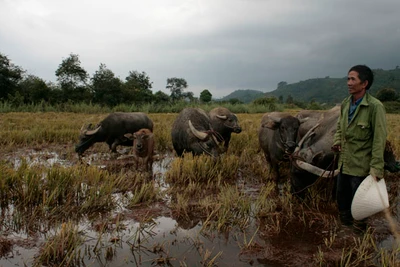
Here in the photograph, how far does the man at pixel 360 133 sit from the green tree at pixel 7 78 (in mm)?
28535

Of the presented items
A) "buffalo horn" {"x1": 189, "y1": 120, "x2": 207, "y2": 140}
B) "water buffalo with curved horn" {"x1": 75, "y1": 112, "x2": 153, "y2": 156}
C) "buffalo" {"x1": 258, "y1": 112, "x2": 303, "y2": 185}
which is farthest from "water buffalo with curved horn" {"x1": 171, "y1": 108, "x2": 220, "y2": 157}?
"water buffalo with curved horn" {"x1": 75, "y1": 112, "x2": 153, "y2": 156}

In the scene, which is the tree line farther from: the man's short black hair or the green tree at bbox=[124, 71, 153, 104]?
the man's short black hair

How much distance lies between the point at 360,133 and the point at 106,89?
28.0 meters

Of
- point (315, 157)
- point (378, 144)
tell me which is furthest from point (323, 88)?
point (378, 144)

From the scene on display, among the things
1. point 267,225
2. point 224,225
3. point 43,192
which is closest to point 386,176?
point 267,225

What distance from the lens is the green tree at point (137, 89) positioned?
30141 mm

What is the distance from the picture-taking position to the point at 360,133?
2.61 meters

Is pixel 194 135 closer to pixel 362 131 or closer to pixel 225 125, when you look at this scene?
pixel 225 125

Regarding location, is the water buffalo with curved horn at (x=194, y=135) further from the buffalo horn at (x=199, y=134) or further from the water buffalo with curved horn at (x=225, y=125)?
the water buffalo with curved horn at (x=225, y=125)

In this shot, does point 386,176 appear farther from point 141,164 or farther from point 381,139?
point 141,164

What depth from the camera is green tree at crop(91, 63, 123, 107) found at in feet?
92.1

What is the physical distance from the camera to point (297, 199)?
3.60 metres

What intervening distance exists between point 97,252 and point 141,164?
3.25 metres

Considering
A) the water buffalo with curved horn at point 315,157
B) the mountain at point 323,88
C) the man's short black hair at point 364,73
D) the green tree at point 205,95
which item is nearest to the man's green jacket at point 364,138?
the man's short black hair at point 364,73
